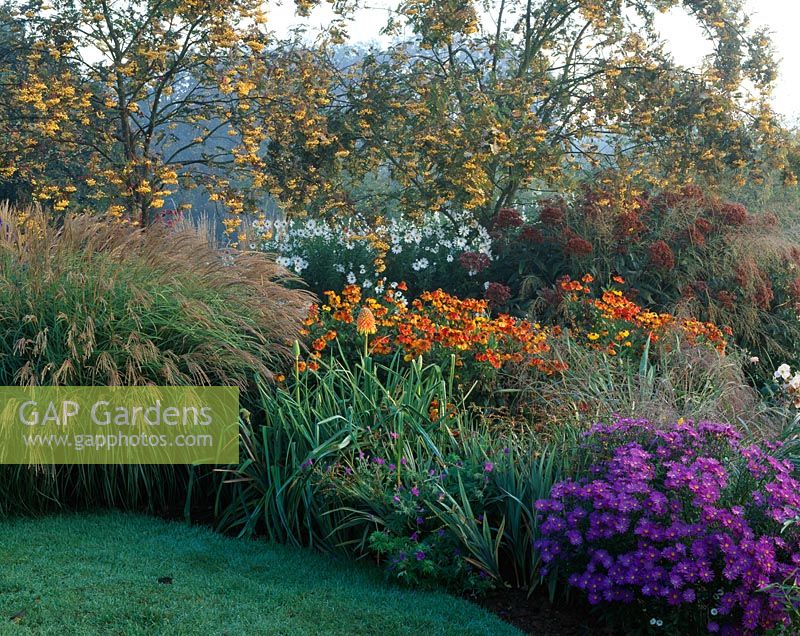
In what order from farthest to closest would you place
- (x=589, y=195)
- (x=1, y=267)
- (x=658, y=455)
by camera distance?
(x=589, y=195) → (x=1, y=267) → (x=658, y=455)

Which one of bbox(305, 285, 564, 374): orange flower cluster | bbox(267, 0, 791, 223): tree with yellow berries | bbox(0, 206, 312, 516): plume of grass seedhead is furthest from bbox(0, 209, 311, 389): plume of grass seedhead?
bbox(267, 0, 791, 223): tree with yellow berries

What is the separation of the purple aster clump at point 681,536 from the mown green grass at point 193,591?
434 millimetres

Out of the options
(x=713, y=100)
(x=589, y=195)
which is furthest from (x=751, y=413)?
(x=713, y=100)

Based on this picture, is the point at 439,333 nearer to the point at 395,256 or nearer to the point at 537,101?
the point at 395,256

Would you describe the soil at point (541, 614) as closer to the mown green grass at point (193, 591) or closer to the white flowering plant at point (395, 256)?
the mown green grass at point (193, 591)

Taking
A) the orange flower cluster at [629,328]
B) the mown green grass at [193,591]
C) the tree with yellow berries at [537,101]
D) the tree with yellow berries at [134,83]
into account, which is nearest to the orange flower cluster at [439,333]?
the orange flower cluster at [629,328]

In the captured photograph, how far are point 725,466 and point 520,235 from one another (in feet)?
15.3

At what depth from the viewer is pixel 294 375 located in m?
5.02

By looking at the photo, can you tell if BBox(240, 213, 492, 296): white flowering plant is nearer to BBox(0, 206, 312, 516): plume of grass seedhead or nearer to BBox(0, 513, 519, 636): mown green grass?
BBox(0, 206, 312, 516): plume of grass seedhead

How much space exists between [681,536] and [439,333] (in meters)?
2.31

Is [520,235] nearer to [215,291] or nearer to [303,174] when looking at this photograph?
[303,174]

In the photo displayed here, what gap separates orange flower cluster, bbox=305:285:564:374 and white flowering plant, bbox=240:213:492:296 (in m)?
1.89

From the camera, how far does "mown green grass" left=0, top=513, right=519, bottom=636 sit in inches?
131

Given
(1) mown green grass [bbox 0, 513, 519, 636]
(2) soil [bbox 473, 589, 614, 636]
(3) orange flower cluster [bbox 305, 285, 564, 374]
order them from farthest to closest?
1. (3) orange flower cluster [bbox 305, 285, 564, 374]
2. (2) soil [bbox 473, 589, 614, 636]
3. (1) mown green grass [bbox 0, 513, 519, 636]
